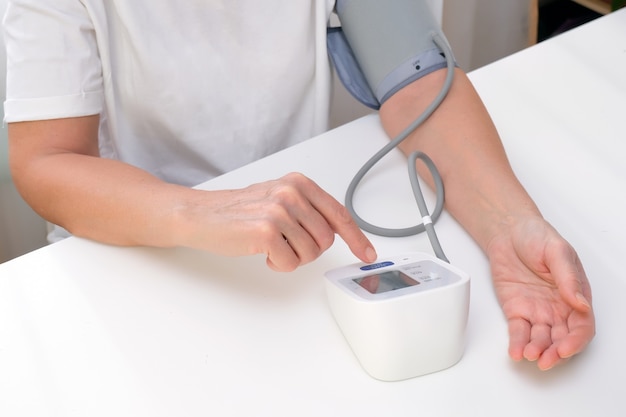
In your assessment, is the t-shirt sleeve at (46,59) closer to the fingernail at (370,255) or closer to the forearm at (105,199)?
the forearm at (105,199)

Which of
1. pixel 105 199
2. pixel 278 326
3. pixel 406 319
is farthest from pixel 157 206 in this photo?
pixel 406 319

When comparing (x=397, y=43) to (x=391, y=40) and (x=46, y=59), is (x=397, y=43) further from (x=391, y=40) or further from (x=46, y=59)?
(x=46, y=59)

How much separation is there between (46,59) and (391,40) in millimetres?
417

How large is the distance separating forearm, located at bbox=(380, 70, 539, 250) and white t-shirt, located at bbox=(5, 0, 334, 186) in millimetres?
157

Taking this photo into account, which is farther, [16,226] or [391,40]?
[16,226]

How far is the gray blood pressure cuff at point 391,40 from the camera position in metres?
1.02

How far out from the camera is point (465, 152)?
3.07 feet

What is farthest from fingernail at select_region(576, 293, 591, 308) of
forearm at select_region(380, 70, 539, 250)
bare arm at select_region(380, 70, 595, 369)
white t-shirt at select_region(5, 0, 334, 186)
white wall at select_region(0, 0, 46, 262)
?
white wall at select_region(0, 0, 46, 262)

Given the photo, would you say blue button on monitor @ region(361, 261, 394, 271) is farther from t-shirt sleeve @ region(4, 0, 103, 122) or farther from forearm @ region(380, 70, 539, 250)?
t-shirt sleeve @ region(4, 0, 103, 122)

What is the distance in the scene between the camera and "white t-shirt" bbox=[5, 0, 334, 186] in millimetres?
899

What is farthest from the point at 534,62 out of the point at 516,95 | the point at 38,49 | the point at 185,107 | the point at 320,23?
the point at 38,49

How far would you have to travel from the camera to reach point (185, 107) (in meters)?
1.05

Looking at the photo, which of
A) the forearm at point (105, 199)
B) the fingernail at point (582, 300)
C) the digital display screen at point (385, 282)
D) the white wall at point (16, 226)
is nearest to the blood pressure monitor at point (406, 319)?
the digital display screen at point (385, 282)

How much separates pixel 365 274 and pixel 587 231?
0.27 m
